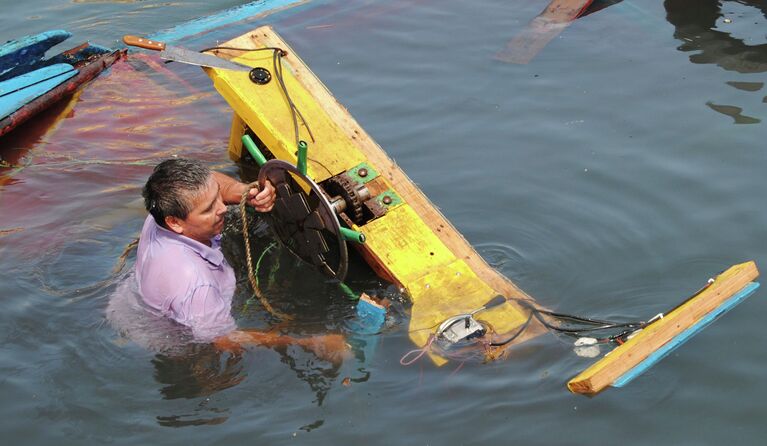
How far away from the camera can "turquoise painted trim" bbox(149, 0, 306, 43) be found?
8.39 meters

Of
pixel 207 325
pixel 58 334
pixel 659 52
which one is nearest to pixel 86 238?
pixel 58 334

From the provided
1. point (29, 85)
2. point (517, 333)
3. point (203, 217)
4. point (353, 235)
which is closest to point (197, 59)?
point (203, 217)

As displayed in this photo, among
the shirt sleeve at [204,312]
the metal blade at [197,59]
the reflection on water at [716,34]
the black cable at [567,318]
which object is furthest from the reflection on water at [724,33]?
the shirt sleeve at [204,312]

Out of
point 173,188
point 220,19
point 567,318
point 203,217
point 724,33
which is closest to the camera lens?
point 173,188

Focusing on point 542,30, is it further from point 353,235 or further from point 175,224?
point 175,224

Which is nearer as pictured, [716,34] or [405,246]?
[405,246]

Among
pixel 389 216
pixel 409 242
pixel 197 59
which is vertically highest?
pixel 197 59

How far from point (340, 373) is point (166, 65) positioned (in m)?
4.87

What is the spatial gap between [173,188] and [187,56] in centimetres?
113

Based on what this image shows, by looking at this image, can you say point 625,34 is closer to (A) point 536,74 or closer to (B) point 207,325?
(A) point 536,74

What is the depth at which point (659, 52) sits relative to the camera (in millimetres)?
7582

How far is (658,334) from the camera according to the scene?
11.6 feet

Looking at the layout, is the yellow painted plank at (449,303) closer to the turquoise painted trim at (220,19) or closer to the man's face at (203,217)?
the man's face at (203,217)

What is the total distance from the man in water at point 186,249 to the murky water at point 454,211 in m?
0.49
